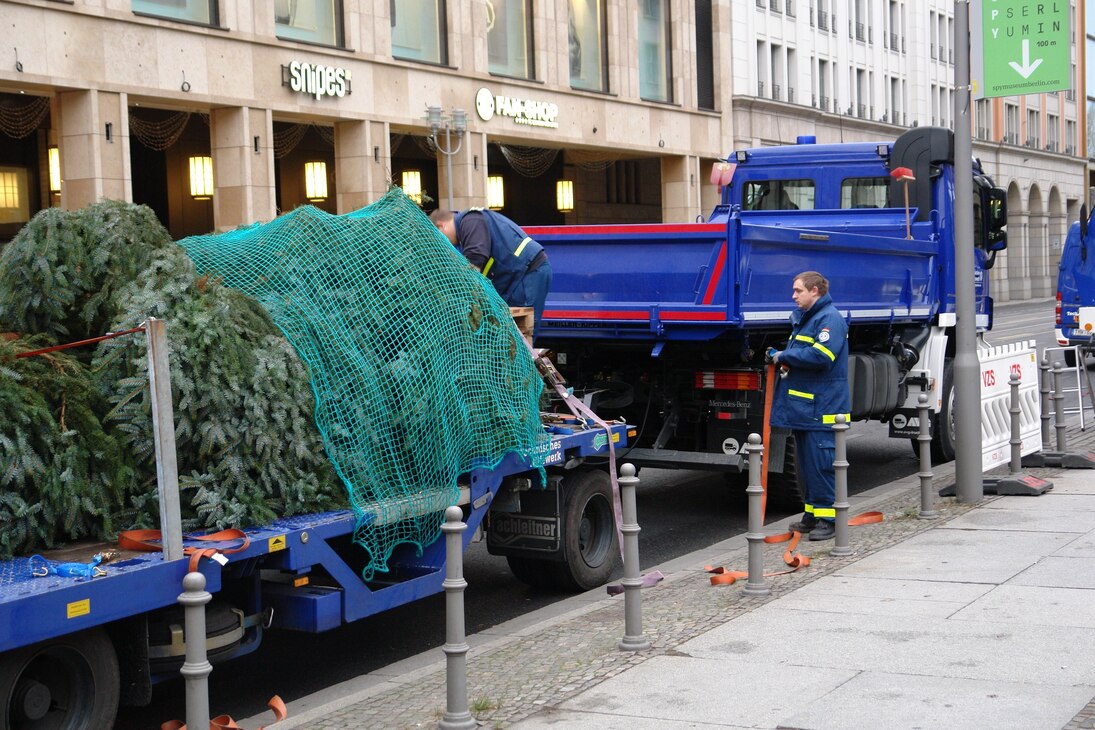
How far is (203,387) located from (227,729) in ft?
4.95

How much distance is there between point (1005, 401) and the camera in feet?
38.4

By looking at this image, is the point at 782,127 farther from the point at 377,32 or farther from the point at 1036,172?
the point at 1036,172

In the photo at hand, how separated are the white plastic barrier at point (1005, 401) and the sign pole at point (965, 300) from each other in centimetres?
27

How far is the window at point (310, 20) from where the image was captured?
24.8 m

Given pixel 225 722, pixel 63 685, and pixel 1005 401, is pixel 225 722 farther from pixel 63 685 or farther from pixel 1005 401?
pixel 1005 401

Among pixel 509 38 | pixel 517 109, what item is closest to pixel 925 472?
pixel 517 109

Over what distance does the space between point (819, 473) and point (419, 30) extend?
20.6 metres

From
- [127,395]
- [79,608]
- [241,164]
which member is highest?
[241,164]

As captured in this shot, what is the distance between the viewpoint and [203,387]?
19.3ft

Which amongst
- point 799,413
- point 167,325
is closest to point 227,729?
point 167,325

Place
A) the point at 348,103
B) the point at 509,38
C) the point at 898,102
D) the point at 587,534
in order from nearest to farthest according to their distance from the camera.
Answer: the point at 587,534
the point at 348,103
the point at 509,38
the point at 898,102

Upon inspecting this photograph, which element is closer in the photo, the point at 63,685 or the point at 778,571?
the point at 63,685

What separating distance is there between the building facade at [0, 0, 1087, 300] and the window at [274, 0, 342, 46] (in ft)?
0.12

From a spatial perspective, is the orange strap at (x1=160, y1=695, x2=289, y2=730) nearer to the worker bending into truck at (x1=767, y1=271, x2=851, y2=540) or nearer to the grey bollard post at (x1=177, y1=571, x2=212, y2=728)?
the grey bollard post at (x1=177, y1=571, x2=212, y2=728)
